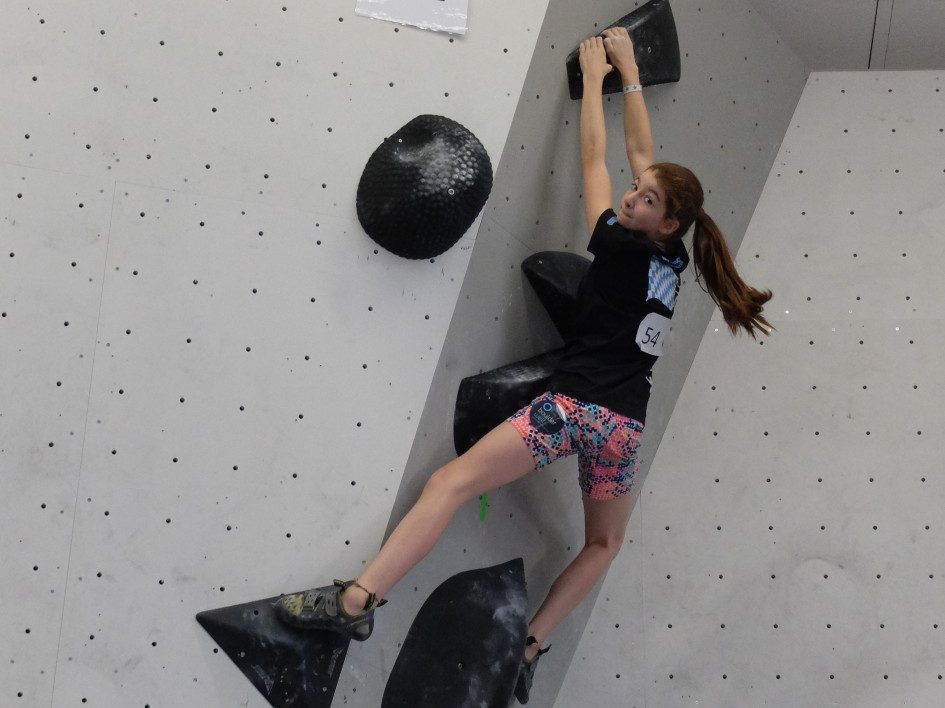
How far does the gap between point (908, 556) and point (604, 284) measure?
45.3 inches

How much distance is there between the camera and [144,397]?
206cm

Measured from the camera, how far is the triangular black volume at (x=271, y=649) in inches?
81.0

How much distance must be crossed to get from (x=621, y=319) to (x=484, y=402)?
340mm

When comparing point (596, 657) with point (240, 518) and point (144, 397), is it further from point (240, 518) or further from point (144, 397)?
point (144, 397)

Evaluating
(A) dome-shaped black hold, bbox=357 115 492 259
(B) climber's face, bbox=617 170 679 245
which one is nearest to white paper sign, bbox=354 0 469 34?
(A) dome-shaped black hold, bbox=357 115 492 259

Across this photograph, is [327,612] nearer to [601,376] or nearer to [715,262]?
[601,376]

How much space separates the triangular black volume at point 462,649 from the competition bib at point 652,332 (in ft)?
2.04

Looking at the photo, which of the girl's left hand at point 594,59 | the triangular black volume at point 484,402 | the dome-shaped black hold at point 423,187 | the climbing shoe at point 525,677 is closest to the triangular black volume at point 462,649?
the climbing shoe at point 525,677

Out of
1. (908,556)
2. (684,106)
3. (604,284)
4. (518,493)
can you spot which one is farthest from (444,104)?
(908,556)

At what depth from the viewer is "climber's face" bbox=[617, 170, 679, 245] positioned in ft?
6.99

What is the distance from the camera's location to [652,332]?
2172 millimetres

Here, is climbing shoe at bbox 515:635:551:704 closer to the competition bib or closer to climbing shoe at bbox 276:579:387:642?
climbing shoe at bbox 276:579:387:642

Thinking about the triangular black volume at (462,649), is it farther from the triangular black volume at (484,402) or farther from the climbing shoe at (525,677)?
the triangular black volume at (484,402)

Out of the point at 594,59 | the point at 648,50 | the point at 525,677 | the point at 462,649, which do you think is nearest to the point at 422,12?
the point at 594,59
